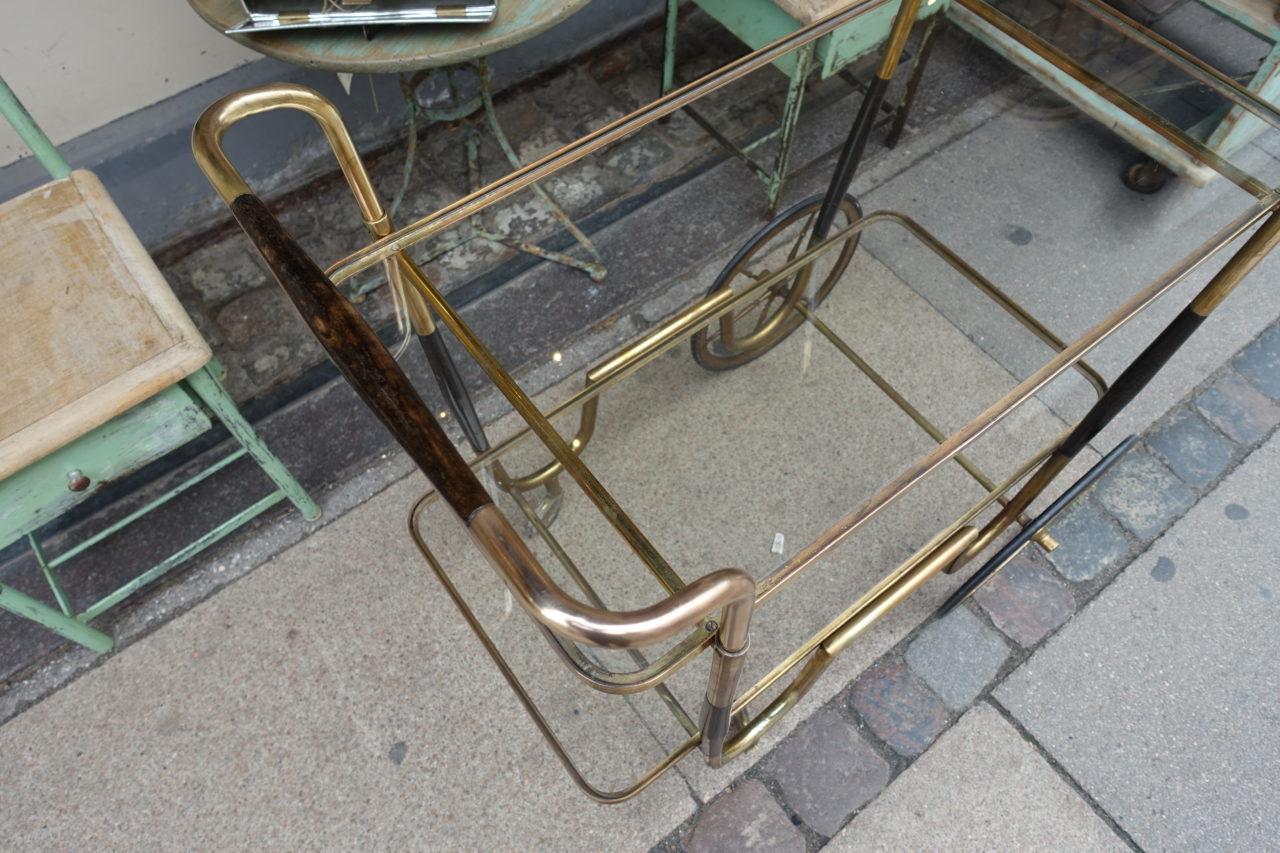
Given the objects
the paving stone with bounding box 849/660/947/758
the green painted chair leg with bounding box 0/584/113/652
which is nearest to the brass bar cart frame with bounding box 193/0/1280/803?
the paving stone with bounding box 849/660/947/758

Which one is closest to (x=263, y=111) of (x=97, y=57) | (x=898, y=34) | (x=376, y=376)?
(x=376, y=376)

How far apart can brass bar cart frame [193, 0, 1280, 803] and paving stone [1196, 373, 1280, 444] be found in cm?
62

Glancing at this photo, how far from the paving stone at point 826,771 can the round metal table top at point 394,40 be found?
4.48ft

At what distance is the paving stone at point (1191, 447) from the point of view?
193cm

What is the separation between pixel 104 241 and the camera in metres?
1.36

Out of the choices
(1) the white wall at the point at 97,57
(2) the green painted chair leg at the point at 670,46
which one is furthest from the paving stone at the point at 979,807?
(1) the white wall at the point at 97,57

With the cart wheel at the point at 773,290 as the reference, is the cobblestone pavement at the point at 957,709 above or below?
below

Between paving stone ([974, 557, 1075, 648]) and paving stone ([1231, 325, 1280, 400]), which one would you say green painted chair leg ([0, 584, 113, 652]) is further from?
paving stone ([1231, 325, 1280, 400])

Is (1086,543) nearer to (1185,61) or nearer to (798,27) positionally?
(1185,61)

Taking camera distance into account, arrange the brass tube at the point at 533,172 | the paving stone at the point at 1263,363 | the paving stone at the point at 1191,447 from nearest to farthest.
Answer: the brass tube at the point at 533,172 → the paving stone at the point at 1191,447 → the paving stone at the point at 1263,363

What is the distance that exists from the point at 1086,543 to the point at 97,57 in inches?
94.6

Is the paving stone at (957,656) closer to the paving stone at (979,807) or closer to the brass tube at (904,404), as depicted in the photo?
the paving stone at (979,807)

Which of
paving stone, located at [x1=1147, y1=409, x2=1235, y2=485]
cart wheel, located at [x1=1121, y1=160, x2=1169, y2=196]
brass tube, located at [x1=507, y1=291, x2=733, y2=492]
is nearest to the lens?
brass tube, located at [x1=507, y1=291, x2=733, y2=492]

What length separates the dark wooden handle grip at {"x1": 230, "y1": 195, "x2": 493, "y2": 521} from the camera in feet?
2.23
